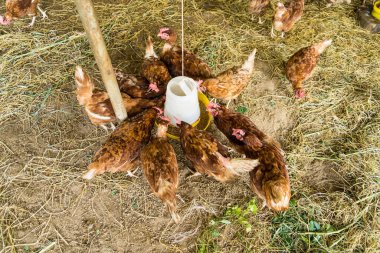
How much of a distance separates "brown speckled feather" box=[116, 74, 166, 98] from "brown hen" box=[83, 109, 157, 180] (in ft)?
0.88

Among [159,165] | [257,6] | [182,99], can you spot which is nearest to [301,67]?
[257,6]

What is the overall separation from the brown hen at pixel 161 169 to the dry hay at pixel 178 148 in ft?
1.13

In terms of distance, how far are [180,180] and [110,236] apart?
0.76 meters

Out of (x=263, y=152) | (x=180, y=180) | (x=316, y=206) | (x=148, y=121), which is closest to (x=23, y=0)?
(x=148, y=121)

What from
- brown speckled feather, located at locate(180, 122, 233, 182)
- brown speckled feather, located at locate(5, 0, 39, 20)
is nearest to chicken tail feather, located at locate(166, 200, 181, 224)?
brown speckled feather, located at locate(180, 122, 233, 182)

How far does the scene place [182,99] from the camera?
9.43 feet

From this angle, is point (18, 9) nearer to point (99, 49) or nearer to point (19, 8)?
point (19, 8)

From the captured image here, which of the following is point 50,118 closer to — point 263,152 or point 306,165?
point 263,152

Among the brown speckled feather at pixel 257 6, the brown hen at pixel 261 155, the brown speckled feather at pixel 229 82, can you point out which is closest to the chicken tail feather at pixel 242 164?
the brown hen at pixel 261 155

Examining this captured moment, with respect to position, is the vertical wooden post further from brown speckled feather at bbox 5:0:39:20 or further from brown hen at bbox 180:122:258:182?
brown speckled feather at bbox 5:0:39:20

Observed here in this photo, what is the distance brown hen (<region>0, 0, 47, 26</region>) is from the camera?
389 centimetres

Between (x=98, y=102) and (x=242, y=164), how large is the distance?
1.42m

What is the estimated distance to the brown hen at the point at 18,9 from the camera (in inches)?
153

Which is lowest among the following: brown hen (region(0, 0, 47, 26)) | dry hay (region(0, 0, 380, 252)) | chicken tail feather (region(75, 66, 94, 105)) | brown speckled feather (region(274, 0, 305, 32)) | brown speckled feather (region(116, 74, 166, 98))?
dry hay (region(0, 0, 380, 252))
